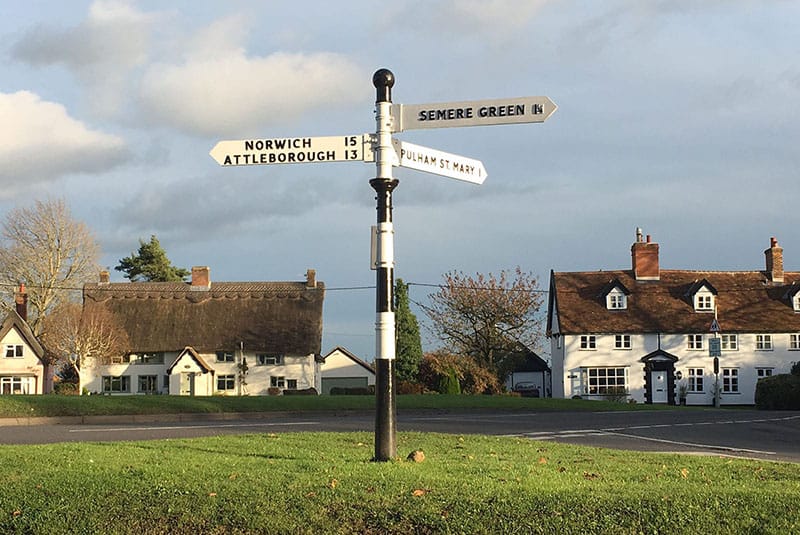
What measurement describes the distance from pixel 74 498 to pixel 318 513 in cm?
222

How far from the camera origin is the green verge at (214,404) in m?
28.2

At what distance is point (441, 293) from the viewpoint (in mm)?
67000

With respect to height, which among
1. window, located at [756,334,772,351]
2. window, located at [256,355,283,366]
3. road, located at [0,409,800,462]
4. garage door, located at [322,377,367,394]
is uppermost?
window, located at [756,334,772,351]

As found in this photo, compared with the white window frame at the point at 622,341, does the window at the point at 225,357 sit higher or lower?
lower

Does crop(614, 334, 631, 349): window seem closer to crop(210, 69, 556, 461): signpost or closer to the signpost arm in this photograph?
crop(210, 69, 556, 461): signpost

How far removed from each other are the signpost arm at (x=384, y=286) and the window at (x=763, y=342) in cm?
5573

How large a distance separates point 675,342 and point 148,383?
121 ft

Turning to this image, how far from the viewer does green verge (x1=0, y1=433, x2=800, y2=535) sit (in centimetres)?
700

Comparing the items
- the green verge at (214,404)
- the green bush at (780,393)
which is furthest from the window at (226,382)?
the green bush at (780,393)

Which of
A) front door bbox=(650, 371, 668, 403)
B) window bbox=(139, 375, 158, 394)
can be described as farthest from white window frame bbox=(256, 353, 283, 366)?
front door bbox=(650, 371, 668, 403)

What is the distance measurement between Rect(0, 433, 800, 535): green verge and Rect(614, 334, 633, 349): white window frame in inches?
2018

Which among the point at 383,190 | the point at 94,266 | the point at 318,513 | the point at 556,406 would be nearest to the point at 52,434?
the point at 383,190

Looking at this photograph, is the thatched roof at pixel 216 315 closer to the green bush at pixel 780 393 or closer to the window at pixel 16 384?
the window at pixel 16 384

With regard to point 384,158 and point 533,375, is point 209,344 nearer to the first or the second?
point 533,375
